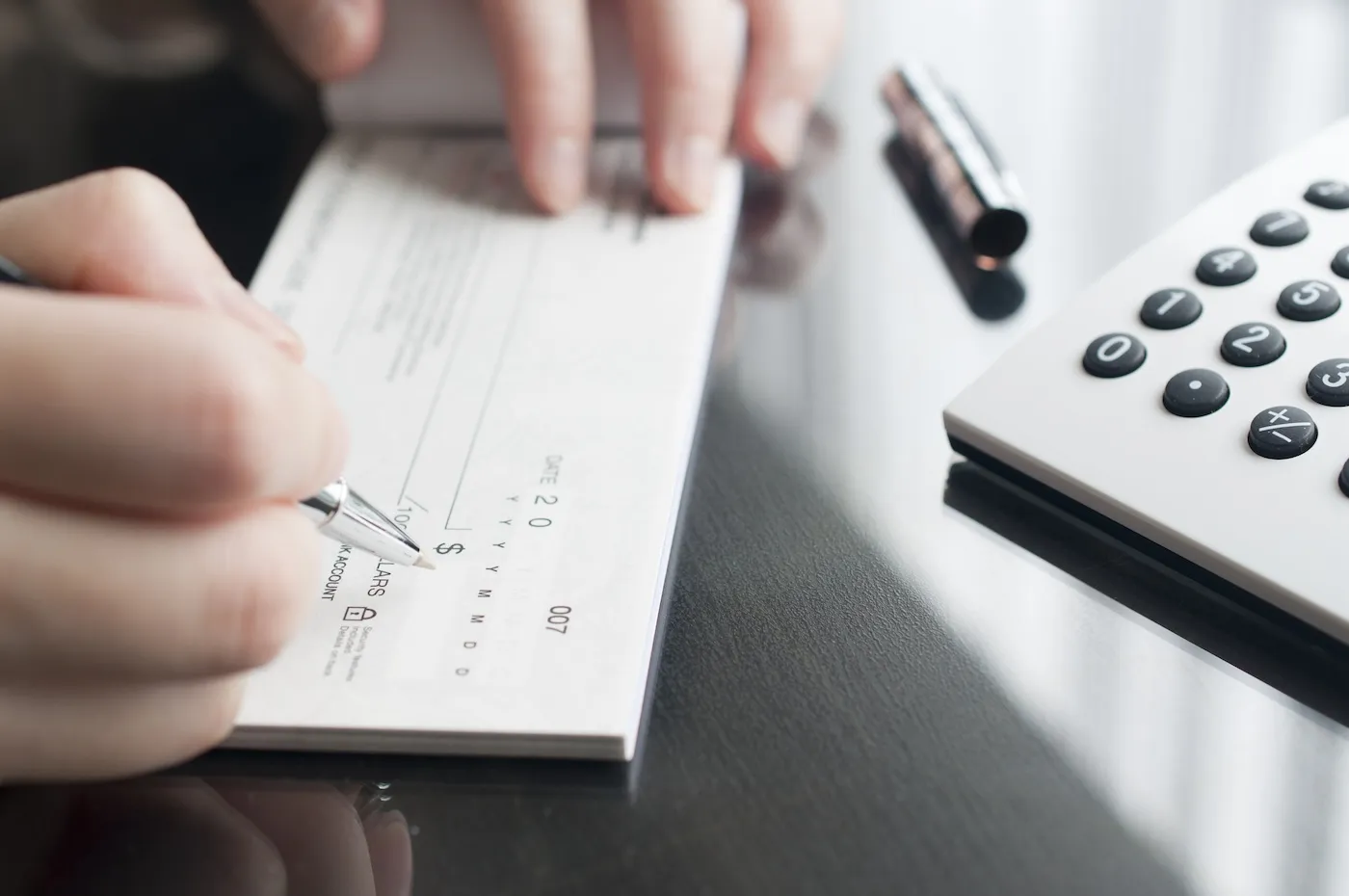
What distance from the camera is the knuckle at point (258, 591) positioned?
255 millimetres

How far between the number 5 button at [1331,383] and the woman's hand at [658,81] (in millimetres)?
221

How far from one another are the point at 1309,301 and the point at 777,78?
219mm

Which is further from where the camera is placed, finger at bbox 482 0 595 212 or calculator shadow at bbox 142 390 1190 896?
finger at bbox 482 0 595 212

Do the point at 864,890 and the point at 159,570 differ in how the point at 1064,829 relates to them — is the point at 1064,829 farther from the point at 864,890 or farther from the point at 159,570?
the point at 159,570

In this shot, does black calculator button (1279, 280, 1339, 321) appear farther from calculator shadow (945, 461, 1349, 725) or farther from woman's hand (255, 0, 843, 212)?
woman's hand (255, 0, 843, 212)

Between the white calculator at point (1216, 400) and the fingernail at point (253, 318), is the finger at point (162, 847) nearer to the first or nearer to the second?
the fingernail at point (253, 318)

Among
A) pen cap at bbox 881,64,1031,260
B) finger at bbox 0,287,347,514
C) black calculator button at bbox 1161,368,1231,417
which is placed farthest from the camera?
pen cap at bbox 881,64,1031,260

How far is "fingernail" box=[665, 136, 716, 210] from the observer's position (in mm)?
467

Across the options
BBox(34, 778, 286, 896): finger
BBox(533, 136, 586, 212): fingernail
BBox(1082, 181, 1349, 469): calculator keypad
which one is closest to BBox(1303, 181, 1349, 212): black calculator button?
BBox(1082, 181, 1349, 469): calculator keypad

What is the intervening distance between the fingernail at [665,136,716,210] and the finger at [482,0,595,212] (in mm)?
37

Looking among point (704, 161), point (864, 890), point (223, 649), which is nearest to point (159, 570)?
point (223, 649)

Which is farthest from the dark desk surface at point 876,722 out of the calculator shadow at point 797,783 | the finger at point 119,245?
the finger at point 119,245

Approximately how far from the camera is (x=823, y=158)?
52 cm

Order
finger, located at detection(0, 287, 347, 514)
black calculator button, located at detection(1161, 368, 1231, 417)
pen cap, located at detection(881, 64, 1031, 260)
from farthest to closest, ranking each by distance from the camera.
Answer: pen cap, located at detection(881, 64, 1031, 260) < black calculator button, located at detection(1161, 368, 1231, 417) < finger, located at detection(0, 287, 347, 514)
